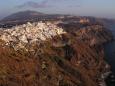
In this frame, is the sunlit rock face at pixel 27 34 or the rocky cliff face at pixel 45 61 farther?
the sunlit rock face at pixel 27 34

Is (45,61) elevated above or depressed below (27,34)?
below

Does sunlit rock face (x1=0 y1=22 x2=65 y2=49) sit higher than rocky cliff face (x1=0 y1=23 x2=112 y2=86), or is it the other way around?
sunlit rock face (x1=0 y1=22 x2=65 y2=49)

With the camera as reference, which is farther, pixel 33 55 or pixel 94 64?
pixel 94 64

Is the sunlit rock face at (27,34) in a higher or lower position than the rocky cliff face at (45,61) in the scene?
higher

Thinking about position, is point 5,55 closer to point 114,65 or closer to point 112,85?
point 112,85

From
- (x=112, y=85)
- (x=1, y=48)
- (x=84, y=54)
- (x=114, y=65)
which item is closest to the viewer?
(x=1, y=48)

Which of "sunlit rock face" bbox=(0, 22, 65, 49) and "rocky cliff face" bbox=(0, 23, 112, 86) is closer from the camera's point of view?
"rocky cliff face" bbox=(0, 23, 112, 86)

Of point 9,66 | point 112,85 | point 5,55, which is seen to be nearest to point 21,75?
point 9,66

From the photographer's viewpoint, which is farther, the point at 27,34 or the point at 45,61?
the point at 27,34
